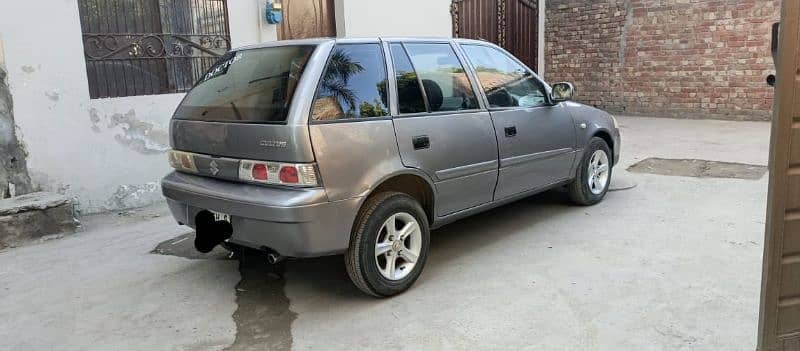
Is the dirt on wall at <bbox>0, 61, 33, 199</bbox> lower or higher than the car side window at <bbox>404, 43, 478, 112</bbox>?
lower

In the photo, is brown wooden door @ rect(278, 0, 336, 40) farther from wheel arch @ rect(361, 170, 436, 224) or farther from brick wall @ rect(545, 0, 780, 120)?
brick wall @ rect(545, 0, 780, 120)

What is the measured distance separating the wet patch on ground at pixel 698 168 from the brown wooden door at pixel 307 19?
4.24m

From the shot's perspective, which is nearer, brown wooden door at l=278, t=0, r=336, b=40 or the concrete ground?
the concrete ground

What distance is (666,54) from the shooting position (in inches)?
466

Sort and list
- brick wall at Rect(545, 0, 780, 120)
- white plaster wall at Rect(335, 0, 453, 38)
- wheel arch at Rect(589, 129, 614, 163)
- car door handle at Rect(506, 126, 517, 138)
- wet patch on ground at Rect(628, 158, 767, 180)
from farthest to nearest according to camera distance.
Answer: brick wall at Rect(545, 0, 780, 120) → white plaster wall at Rect(335, 0, 453, 38) → wet patch on ground at Rect(628, 158, 767, 180) → wheel arch at Rect(589, 129, 614, 163) → car door handle at Rect(506, 126, 517, 138)

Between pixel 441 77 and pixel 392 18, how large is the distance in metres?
4.38

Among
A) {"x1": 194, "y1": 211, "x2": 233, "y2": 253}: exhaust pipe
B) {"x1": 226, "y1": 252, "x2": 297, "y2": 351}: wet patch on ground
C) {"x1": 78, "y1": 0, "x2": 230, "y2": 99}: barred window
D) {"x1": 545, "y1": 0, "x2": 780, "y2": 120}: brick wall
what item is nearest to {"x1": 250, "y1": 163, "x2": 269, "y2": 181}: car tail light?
{"x1": 194, "y1": 211, "x2": 233, "y2": 253}: exhaust pipe

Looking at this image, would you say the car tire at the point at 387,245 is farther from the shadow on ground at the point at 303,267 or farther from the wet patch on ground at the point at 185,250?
the wet patch on ground at the point at 185,250

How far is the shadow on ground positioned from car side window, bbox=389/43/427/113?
1.17 meters

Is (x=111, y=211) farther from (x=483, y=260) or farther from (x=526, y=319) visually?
(x=526, y=319)

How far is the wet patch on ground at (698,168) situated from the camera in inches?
274

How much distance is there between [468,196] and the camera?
4379 millimetres

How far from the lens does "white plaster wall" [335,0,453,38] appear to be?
26.0 feet

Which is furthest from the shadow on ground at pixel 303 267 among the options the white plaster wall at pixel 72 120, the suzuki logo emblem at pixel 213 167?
the white plaster wall at pixel 72 120
